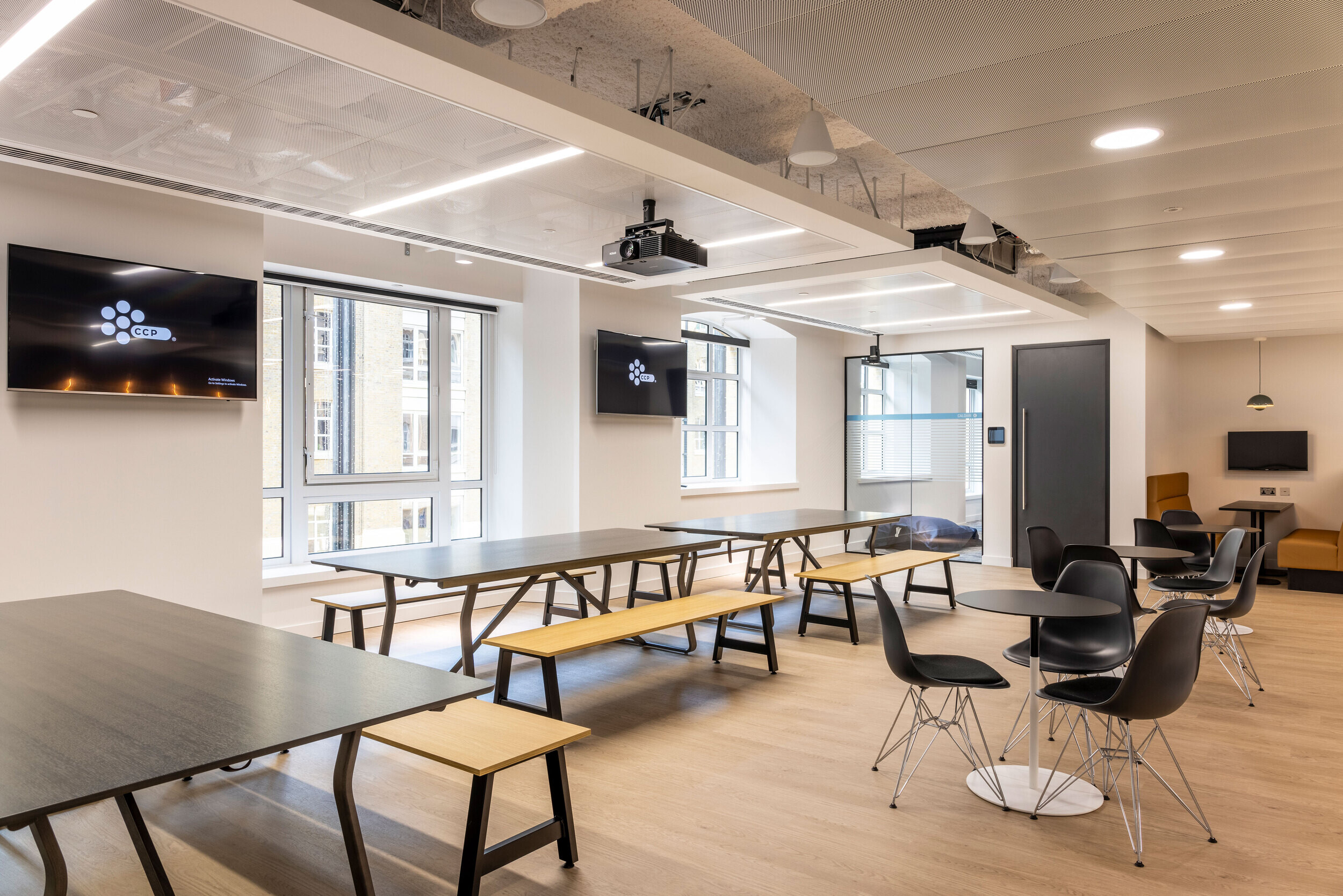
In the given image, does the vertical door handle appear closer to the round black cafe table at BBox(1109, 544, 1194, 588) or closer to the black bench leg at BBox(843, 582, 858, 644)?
the round black cafe table at BBox(1109, 544, 1194, 588)

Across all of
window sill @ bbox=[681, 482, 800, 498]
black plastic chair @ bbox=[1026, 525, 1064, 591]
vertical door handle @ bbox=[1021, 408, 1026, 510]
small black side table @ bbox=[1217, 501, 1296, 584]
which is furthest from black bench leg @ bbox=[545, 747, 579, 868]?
small black side table @ bbox=[1217, 501, 1296, 584]

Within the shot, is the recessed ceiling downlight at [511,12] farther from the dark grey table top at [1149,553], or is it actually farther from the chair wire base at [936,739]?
the dark grey table top at [1149,553]

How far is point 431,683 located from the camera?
7.22 feet

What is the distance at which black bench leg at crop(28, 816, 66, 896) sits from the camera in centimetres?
190

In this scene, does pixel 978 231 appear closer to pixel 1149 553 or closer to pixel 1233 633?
pixel 1149 553

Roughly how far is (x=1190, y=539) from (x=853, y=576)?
392cm

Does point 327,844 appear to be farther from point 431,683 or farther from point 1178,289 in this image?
point 1178,289

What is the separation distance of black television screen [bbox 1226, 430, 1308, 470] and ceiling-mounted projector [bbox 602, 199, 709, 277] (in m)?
7.86

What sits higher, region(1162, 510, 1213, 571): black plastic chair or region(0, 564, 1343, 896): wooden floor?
region(1162, 510, 1213, 571): black plastic chair

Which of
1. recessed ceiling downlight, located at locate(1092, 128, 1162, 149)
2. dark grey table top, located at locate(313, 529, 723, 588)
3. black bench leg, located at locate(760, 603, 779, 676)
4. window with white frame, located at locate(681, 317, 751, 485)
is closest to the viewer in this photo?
recessed ceiling downlight, located at locate(1092, 128, 1162, 149)

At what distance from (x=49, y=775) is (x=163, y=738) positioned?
0.71 feet

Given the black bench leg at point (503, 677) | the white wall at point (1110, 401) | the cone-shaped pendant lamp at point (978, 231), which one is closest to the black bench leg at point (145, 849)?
the black bench leg at point (503, 677)

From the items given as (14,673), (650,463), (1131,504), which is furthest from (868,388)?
(14,673)

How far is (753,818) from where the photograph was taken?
3178 millimetres
